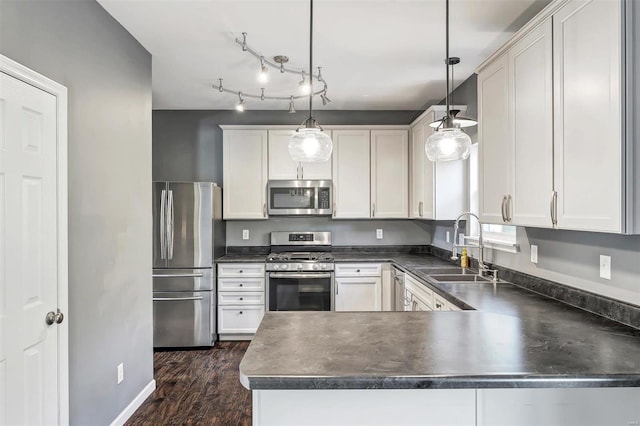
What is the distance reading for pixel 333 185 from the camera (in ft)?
14.4

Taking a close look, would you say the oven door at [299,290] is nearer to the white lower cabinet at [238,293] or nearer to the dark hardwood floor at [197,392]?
the white lower cabinet at [238,293]

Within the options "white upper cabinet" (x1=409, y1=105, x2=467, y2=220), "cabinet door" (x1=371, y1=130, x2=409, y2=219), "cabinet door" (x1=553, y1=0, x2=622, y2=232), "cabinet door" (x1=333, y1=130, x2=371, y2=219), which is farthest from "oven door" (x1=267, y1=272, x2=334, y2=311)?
"cabinet door" (x1=553, y1=0, x2=622, y2=232)

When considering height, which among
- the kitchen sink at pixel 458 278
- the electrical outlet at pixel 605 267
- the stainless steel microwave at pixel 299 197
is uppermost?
the stainless steel microwave at pixel 299 197

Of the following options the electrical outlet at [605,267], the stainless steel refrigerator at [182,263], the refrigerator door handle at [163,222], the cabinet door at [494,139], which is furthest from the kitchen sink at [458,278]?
the refrigerator door handle at [163,222]

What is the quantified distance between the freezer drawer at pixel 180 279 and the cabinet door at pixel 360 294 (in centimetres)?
146

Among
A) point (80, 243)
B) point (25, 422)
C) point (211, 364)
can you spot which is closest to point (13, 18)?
point (80, 243)

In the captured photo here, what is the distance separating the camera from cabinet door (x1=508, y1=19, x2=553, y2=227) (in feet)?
6.00

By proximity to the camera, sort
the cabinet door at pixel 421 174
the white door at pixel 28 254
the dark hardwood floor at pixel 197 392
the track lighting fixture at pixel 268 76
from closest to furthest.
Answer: the white door at pixel 28 254 < the dark hardwood floor at pixel 197 392 < the track lighting fixture at pixel 268 76 < the cabinet door at pixel 421 174

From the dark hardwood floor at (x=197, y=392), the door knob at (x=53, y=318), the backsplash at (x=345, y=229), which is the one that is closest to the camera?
the door knob at (x=53, y=318)

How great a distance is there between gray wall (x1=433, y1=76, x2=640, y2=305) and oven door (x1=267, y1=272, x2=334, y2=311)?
5.86ft

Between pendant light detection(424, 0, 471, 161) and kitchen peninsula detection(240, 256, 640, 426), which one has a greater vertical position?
pendant light detection(424, 0, 471, 161)

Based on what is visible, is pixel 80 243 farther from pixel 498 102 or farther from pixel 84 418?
pixel 498 102

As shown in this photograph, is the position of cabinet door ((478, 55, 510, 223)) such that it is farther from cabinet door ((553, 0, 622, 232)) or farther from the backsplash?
the backsplash

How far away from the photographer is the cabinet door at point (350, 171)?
4.39 meters
